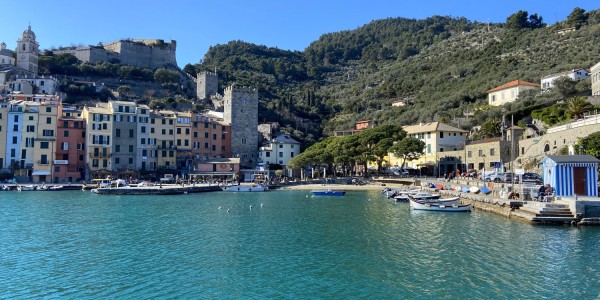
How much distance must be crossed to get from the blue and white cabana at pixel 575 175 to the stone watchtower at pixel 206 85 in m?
87.1

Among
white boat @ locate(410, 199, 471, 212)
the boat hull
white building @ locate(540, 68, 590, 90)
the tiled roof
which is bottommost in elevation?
white boat @ locate(410, 199, 471, 212)

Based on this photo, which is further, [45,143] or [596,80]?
[45,143]

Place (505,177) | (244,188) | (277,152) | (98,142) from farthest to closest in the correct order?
(277,152), (98,142), (244,188), (505,177)

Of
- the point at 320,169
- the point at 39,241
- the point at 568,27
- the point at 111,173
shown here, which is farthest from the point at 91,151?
the point at 568,27

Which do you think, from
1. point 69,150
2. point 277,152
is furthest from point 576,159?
point 69,150

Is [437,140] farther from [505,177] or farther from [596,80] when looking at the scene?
[596,80]

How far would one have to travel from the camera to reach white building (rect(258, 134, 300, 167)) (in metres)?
81.0

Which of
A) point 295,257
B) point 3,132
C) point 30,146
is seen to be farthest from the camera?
point 30,146

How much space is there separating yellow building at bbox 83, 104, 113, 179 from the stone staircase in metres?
58.7

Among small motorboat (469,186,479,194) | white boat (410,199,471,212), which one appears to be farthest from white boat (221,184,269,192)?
small motorboat (469,186,479,194)

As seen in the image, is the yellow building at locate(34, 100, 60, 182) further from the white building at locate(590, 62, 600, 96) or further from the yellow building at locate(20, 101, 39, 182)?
the white building at locate(590, 62, 600, 96)

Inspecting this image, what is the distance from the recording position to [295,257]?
1966 cm

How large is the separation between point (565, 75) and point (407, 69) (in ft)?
192

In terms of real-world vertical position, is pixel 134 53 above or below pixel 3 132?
above
